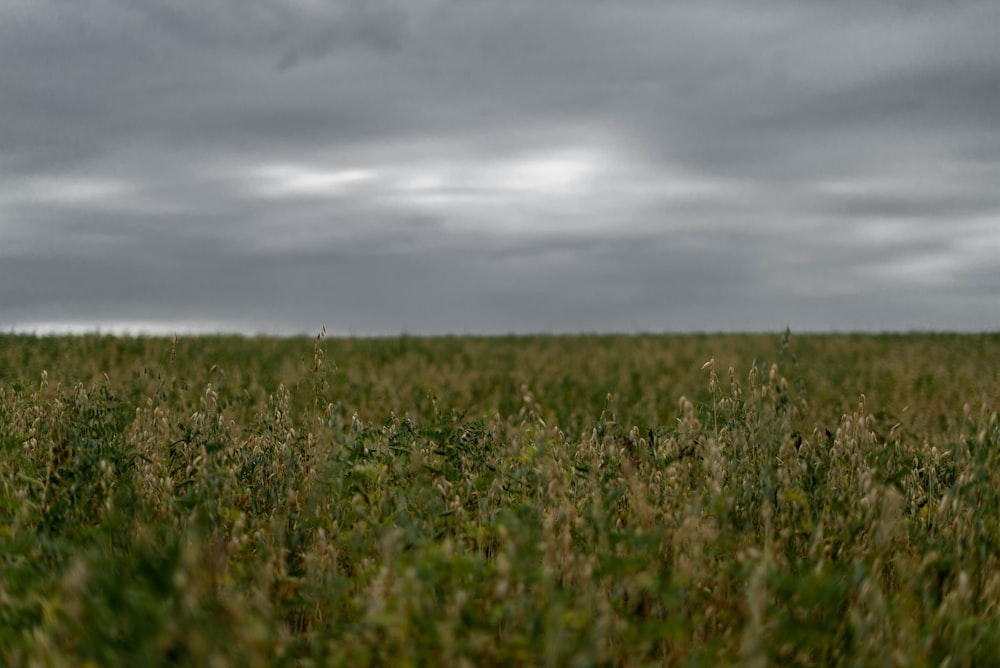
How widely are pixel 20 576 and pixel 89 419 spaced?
2107mm

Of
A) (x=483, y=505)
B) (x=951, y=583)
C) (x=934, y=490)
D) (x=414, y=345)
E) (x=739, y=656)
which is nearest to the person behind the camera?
(x=739, y=656)

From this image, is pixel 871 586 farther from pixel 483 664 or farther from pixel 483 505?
pixel 483 505

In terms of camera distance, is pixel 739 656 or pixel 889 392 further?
pixel 889 392

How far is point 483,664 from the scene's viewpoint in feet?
9.75

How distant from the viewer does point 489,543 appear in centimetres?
489

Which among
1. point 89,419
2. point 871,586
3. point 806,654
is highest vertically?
point 89,419

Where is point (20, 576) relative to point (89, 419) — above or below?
below

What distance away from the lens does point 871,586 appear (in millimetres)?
3449

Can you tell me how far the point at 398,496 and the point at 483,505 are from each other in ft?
1.65

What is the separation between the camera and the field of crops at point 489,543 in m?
2.91

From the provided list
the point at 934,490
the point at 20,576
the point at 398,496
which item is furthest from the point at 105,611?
the point at 934,490

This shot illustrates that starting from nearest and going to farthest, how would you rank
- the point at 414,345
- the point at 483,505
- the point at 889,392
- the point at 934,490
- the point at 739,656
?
the point at 739,656, the point at 483,505, the point at 934,490, the point at 889,392, the point at 414,345

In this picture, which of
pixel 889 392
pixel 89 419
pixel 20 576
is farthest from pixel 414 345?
pixel 20 576

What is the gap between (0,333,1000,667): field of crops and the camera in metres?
2.91
